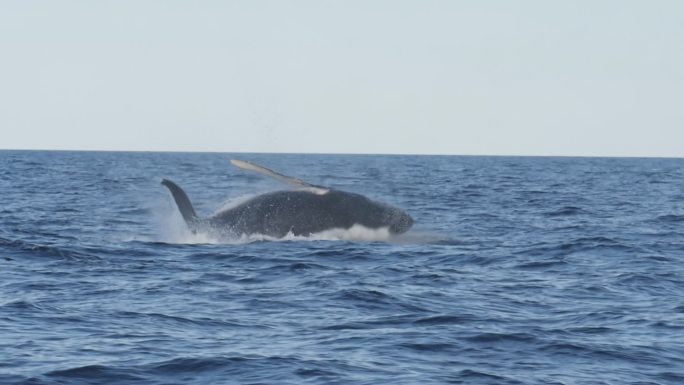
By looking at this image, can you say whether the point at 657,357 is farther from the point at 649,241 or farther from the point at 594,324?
the point at 649,241

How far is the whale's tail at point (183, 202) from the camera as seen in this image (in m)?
23.2

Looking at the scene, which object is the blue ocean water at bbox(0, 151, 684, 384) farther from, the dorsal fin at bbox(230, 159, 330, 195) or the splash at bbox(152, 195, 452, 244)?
the dorsal fin at bbox(230, 159, 330, 195)

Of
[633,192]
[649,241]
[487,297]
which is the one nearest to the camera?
[487,297]

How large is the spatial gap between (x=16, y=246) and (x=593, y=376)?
14.1 m

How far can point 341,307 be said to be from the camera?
610 inches

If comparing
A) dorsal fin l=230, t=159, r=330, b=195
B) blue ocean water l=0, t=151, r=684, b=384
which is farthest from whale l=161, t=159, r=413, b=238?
blue ocean water l=0, t=151, r=684, b=384

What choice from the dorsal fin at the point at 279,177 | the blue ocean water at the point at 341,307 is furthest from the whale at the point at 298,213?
the blue ocean water at the point at 341,307

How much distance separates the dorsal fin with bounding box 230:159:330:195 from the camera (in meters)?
21.2

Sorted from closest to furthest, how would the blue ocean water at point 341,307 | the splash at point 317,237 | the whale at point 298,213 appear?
the blue ocean water at point 341,307 < the whale at point 298,213 < the splash at point 317,237

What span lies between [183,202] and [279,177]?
3017 millimetres

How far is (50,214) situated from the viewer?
33375 mm

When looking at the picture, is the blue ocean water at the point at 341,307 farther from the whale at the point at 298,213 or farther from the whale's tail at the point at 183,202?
the whale's tail at the point at 183,202

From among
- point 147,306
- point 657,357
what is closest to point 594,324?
point 657,357

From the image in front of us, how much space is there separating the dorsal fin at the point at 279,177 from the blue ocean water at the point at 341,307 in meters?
1.12
